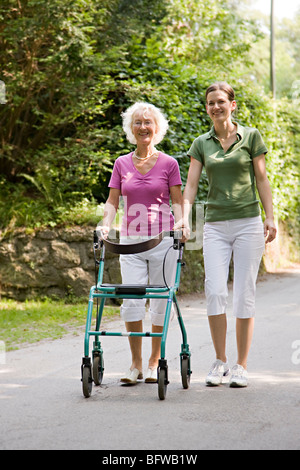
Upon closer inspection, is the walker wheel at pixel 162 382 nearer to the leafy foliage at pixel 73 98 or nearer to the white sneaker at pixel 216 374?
the white sneaker at pixel 216 374

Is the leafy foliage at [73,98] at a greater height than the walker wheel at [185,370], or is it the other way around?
the leafy foliage at [73,98]

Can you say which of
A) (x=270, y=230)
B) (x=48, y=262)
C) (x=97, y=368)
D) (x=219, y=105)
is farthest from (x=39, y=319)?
(x=219, y=105)

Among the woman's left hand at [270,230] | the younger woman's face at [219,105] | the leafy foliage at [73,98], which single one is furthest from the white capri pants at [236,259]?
the leafy foliage at [73,98]

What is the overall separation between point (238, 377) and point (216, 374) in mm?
167

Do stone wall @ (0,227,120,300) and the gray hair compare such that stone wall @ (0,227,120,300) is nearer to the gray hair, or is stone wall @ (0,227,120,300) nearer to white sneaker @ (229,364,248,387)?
the gray hair

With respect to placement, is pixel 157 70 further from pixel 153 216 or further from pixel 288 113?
pixel 153 216

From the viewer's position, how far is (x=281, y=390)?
201 inches

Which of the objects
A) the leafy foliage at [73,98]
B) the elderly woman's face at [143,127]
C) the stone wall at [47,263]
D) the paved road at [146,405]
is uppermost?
the leafy foliage at [73,98]

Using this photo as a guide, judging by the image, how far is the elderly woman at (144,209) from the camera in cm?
527

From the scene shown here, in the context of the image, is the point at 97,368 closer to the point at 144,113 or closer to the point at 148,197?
the point at 148,197

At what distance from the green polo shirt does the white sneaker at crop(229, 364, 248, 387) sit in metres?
1.13

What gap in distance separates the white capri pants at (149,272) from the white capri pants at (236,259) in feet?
0.92
